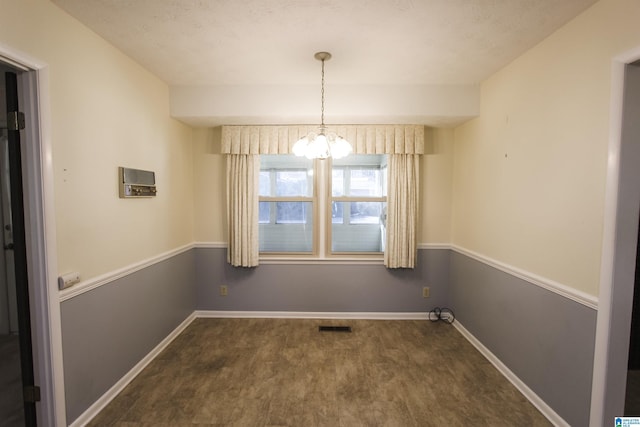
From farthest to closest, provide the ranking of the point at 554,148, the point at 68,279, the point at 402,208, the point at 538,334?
the point at 402,208 < the point at 538,334 < the point at 554,148 < the point at 68,279

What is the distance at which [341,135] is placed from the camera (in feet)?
11.1

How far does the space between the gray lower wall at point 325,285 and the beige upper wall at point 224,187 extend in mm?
247

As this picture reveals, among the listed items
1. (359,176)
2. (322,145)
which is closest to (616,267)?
(322,145)

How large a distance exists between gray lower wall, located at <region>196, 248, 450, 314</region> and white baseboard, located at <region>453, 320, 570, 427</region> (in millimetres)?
715

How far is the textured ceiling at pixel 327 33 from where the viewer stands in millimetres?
1735

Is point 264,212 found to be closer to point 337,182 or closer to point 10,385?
point 337,182

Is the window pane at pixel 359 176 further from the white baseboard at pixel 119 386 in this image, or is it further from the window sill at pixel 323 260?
the white baseboard at pixel 119 386

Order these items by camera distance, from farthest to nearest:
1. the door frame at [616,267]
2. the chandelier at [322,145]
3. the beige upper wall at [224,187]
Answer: the beige upper wall at [224,187] → the chandelier at [322,145] → the door frame at [616,267]

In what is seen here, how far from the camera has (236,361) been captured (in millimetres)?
2646

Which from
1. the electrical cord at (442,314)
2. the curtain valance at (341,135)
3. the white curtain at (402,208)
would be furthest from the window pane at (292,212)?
the electrical cord at (442,314)

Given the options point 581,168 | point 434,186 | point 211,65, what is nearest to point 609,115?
point 581,168

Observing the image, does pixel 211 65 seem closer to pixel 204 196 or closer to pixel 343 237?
pixel 204 196

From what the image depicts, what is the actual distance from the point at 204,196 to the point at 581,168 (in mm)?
3543

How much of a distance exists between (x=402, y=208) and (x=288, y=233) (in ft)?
4.74
